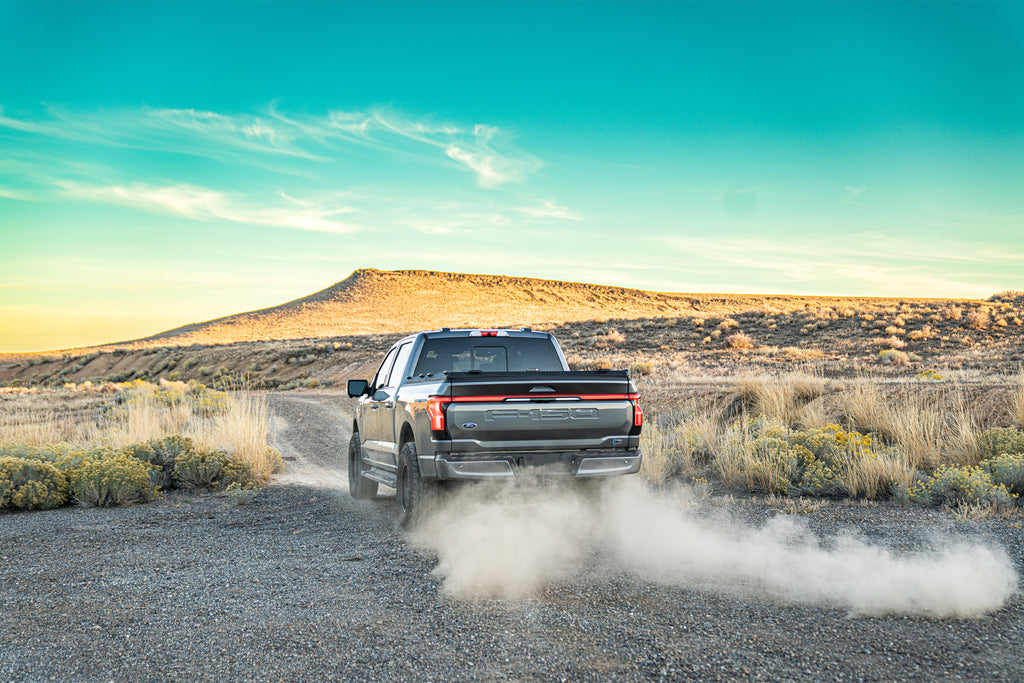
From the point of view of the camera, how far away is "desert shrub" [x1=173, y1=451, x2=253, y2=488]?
10.6m

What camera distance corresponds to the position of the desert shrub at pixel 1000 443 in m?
9.56

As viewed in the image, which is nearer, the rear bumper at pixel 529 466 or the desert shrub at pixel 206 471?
the rear bumper at pixel 529 466

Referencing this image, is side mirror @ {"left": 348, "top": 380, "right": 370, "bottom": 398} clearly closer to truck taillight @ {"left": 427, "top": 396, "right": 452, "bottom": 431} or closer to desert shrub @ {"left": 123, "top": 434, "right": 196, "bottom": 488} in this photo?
truck taillight @ {"left": 427, "top": 396, "right": 452, "bottom": 431}

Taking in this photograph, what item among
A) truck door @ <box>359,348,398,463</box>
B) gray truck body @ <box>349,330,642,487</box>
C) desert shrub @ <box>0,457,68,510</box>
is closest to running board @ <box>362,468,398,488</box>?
truck door @ <box>359,348,398,463</box>

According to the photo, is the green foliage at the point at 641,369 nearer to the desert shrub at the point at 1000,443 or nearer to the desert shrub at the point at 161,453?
the desert shrub at the point at 1000,443

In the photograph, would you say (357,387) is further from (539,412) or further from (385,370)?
(539,412)

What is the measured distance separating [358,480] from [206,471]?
2604mm

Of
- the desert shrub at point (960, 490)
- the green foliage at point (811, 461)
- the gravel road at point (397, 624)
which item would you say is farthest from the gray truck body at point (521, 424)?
the desert shrub at point (960, 490)

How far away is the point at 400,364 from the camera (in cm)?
888

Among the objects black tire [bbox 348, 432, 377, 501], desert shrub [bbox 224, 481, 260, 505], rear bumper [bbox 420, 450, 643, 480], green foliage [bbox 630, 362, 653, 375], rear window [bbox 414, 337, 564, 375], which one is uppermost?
rear window [bbox 414, 337, 564, 375]

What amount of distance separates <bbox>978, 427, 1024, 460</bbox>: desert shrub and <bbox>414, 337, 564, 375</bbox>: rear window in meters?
5.82

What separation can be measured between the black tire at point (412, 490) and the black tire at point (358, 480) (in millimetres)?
2169

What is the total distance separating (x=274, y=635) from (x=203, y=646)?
40cm

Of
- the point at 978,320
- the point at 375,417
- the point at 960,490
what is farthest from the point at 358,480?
the point at 978,320
